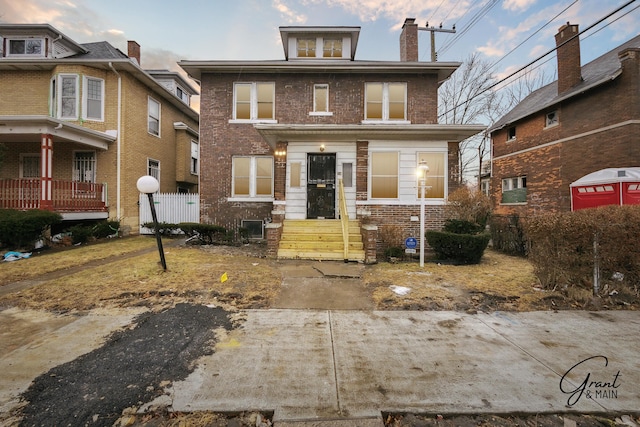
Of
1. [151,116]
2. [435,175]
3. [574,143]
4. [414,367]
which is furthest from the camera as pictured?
[151,116]

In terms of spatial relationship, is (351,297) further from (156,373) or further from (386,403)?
(156,373)

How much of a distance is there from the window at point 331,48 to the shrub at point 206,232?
10.0m

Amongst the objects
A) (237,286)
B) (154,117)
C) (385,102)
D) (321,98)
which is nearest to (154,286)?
(237,286)

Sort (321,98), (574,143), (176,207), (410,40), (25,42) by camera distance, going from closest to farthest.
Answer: (321,98), (25,42), (176,207), (574,143), (410,40)

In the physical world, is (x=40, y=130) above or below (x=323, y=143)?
above

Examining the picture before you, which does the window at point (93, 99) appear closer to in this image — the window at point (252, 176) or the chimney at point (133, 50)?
the chimney at point (133, 50)

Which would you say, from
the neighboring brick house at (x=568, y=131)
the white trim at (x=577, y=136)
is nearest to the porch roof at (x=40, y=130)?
the neighboring brick house at (x=568, y=131)

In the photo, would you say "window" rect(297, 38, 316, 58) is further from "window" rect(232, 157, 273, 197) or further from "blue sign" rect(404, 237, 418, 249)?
"blue sign" rect(404, 237, 418, 249)

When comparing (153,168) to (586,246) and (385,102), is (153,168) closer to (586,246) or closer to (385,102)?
(385,102)

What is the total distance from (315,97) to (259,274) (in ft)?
29.0

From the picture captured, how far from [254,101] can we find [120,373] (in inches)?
446

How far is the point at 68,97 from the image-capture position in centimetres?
1184

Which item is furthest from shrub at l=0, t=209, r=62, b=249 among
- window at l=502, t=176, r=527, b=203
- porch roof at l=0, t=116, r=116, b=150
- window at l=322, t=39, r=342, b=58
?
window at l=502, t=176, r=527, b=203

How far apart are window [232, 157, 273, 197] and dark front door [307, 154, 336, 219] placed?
251 centimetres
